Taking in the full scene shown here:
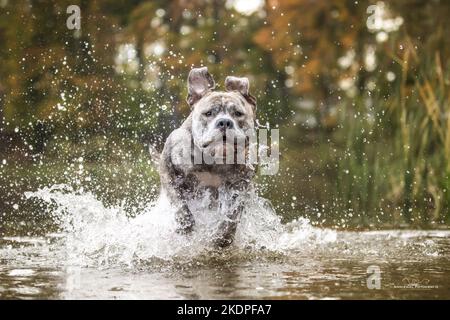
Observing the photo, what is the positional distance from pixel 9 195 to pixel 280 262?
22.6 feet

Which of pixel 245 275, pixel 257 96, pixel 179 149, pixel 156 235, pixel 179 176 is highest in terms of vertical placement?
pixel 257 96

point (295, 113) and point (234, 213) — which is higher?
point (295, 113)

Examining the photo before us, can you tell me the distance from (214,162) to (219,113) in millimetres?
389

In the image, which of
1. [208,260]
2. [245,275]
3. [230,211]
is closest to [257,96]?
[230,211]

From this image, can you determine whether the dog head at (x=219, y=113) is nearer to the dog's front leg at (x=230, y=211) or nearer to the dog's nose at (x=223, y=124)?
the dog's nose at (x=223, y=124)

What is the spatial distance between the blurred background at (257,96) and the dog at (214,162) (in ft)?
9.06

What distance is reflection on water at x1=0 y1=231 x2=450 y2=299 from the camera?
4.25 meters

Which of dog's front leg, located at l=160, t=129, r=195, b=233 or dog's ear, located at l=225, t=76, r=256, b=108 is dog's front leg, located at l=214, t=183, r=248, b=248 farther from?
dog's ear, located at l=225, t=76, r=256, b=108

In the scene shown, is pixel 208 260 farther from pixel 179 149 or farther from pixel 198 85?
pixel 198 85

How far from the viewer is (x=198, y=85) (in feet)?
21.7
